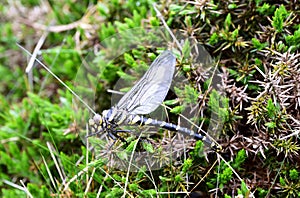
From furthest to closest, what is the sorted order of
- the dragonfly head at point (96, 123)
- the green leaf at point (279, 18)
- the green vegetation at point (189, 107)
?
the dragonfly head at point (96, 123)
the green leaf at point (279, 18)
the green vegetation at point (189, 107)

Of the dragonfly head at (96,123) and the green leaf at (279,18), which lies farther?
the dragonfly head at (96,123)

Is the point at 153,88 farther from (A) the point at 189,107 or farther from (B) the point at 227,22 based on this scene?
(B) the point at 227,22

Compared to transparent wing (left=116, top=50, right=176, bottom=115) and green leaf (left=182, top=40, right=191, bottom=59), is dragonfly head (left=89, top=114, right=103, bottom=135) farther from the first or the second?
green leaf (left=182, top=40, right=191, bottom=59)

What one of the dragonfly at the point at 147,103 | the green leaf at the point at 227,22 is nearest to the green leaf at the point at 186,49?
the dragonfly at the point at 147,103

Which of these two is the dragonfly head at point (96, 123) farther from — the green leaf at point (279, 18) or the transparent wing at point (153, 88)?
the green leaf at point (279, 18)

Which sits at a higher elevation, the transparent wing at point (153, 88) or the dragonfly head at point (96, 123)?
the transparent wing at point (153, 88)

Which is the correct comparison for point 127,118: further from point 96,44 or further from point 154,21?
point 96,44

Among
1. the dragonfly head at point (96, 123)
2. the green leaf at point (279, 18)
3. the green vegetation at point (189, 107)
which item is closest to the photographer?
the green vegetation at point (189, 107)

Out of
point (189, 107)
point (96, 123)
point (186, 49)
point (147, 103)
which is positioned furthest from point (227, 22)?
point (96, 123)

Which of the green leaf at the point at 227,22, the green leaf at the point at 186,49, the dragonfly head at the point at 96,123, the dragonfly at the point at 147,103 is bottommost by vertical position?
the dragonfly head at the point at 96,123
